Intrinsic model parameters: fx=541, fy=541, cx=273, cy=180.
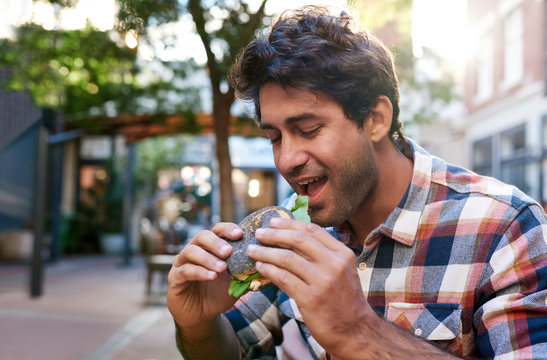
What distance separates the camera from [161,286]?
1035 centimetres

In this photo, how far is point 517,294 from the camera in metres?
1.52

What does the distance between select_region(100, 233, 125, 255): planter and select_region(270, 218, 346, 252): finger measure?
17845 millimetres

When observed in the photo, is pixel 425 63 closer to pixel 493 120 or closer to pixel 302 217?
pixel 493 120

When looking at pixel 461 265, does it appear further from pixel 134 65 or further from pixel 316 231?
pixel 134 65

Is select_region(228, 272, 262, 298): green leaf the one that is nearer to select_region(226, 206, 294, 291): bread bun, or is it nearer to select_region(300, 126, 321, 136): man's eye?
select_region(226, 206, 294, 291): bread bun

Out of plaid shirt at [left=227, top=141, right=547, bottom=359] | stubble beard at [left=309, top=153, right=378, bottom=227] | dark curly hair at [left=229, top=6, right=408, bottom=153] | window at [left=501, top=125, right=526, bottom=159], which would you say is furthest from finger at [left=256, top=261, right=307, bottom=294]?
window at [left=501, top=125, right=526, bottom=159]

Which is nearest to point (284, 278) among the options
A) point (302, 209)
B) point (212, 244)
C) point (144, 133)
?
point (212, 244)

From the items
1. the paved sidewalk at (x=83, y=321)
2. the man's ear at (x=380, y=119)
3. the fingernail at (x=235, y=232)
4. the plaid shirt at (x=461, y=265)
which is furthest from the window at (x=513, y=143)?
the fingernail at (x=235, y=232)

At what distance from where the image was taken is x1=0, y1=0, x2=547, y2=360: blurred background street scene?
240 inches

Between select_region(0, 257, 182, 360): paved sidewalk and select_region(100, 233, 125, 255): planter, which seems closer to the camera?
select_region(0, 257, 182, 360): paved sidewalk

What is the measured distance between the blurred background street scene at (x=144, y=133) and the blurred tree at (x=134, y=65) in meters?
0.02

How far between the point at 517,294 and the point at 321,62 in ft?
3.17

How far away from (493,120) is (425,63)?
9239 millimetres

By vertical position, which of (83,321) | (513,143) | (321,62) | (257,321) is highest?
(513,143)
